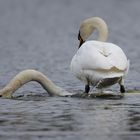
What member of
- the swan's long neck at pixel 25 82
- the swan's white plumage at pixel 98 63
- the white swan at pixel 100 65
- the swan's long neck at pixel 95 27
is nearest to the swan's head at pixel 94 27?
the swan's long neck at pixel 95 27

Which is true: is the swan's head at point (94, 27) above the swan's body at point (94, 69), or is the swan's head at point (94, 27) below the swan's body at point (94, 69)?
above

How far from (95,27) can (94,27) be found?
0.08 meters

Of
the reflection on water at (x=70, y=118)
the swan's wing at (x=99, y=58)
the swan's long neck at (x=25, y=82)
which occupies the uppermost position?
the swan's wing at (x=99, y=58)

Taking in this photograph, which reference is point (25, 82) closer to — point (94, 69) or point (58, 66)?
point (94, 69)

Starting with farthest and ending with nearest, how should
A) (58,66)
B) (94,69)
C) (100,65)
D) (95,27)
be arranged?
(58,66), (95,27), (94,69), (100,65)

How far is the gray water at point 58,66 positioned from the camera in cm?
1130

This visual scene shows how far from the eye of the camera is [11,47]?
91.9 feet

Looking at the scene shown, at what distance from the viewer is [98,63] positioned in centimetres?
1500

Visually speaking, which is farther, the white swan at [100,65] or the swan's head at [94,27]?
the swan's head at [94,27]

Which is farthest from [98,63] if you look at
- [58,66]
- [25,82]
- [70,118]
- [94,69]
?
[58,66]

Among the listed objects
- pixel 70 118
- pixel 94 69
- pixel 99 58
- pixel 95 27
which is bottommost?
pixel 70 118

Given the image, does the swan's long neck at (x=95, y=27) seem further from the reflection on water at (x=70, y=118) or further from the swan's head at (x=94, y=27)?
the reflection on water at (x=70, y=118)

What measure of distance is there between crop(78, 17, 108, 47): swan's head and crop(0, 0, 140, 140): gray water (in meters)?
1.06

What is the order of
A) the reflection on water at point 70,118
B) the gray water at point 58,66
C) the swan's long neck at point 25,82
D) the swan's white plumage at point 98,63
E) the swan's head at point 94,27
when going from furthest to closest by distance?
the swan's head at point 94,27 → the swan's long neck at point 25,82 → the swan's white plumage at point 98,63 → the gray water at point 58,66 → the reflection on water at point 70,118
